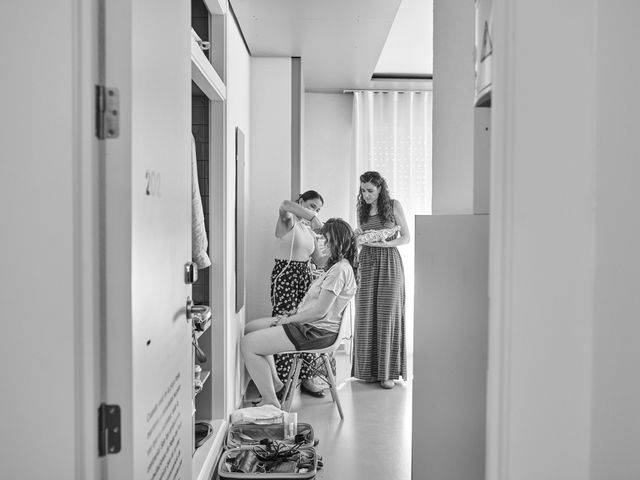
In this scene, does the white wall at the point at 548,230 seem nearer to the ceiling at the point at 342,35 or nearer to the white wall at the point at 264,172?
the ceiling at the point at 342,35

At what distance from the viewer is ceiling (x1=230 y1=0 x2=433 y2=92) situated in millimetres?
3361

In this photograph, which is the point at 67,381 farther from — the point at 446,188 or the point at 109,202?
the point at 446,188

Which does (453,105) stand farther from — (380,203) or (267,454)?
(380,203)

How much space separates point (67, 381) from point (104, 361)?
8 cm

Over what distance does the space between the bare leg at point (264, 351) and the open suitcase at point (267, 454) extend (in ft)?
→ 1.42

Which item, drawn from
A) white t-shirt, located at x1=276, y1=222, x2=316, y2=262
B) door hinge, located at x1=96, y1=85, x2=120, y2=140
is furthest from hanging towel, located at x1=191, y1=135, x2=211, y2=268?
white t-shirt, located at x1=276, y1=222, x2=316, y2=262

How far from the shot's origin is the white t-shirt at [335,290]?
3.46 meters

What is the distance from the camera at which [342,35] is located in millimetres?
3908

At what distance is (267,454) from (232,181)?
152cm

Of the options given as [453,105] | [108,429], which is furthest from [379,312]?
[108,429]

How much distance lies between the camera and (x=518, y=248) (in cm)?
87

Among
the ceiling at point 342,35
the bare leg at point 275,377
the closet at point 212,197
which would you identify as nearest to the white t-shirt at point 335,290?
the bare leg at point 275,377

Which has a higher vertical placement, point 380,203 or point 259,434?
point 380,203

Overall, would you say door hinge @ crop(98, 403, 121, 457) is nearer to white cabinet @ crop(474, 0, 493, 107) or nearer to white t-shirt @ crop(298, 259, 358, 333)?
white cabinet @ crop(474, 0, 493, 107)
